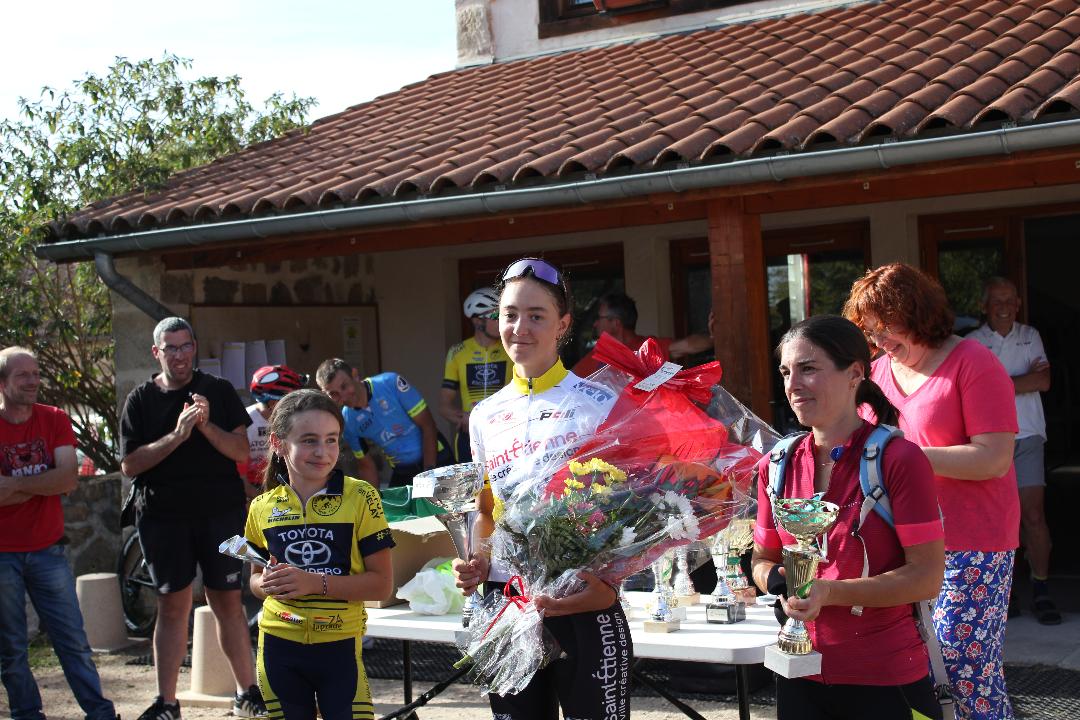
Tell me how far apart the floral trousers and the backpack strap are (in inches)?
31.5

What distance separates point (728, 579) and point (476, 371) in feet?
11.3

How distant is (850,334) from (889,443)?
264mm

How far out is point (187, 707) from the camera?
608 centimetres

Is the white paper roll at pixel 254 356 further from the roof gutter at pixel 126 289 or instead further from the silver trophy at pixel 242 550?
the silver trophy at pixel 242 550

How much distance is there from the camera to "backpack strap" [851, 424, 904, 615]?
106 inches

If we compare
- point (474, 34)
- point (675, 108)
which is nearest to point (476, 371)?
point (675, 108)

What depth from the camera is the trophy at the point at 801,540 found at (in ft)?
8.52

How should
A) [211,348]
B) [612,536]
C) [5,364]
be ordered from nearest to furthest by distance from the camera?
[612,536]
[5,364]
[211,348]

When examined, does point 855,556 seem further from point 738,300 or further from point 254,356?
point 254,356

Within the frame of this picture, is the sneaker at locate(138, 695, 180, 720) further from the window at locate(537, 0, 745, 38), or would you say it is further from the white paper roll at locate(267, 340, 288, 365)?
the window at locate(537, 0, 745, 38)

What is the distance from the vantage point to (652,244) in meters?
9.08

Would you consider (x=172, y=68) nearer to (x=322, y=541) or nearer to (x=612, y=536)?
(x=322, y=541)

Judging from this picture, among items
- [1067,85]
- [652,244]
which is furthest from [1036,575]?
[652,244]

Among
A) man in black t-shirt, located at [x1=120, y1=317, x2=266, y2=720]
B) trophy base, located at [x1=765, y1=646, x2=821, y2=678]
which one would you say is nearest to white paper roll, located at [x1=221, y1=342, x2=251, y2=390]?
man in black t-shirt, located at [x1=120, y1=317, x2=266, y2=720]
